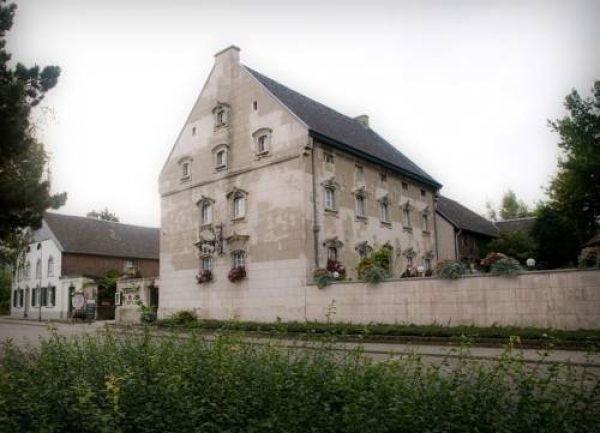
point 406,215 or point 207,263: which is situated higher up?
point 406,215

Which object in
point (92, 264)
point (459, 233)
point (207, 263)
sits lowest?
point (207, 263)

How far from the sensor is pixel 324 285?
23.3 m

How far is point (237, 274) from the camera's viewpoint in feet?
87.1

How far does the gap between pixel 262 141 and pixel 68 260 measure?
25.6 meters

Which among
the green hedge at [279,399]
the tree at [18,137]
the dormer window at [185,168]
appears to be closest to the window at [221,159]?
the dormer window at [185,168]

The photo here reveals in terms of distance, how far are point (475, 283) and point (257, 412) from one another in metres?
14.9

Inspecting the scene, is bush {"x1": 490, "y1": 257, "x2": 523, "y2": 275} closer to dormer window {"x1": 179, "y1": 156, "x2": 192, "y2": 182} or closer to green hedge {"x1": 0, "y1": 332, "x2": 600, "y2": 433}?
green hedge {"x1": 0, "y1": 332, "x2": 600, "y2": 433}

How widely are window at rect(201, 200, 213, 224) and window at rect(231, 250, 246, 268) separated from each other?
3.23 metres

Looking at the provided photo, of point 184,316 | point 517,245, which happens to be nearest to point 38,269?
point 184,316

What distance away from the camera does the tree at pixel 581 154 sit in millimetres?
33125

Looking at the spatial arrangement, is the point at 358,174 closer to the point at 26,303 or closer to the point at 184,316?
the point at 184,316

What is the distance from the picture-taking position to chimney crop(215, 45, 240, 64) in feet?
98.9

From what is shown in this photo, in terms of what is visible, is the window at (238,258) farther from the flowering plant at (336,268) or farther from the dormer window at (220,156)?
the dormer window at (220,156)

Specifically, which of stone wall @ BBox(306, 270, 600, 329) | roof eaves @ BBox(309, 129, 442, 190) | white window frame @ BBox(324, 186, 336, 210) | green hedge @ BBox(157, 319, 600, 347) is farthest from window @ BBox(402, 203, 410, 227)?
green hedge @ BBox(157, 319, 600, 347)
